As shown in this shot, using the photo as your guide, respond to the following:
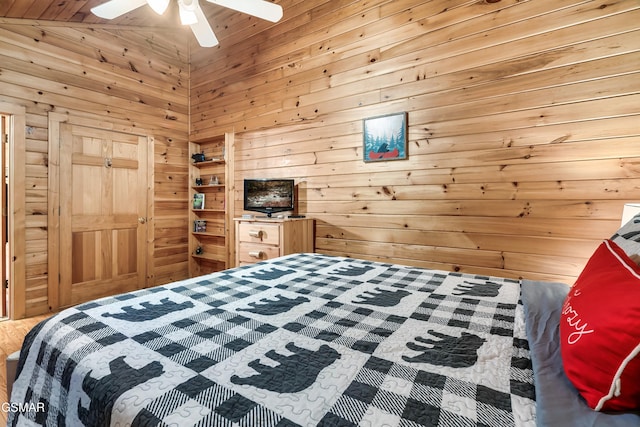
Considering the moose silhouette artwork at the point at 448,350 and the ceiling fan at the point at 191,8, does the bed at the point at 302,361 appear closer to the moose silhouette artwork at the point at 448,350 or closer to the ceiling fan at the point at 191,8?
the moose silhouette artwork at the point at 448,350

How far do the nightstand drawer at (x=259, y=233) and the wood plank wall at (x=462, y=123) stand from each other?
1.67 feet

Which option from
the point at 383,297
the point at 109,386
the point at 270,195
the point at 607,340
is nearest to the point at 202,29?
the point at 270,195

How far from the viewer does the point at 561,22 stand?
2.05 metres

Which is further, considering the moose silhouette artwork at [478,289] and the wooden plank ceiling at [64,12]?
the wooden plank ceiling at [64,12]

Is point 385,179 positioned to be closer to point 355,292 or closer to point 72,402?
point 355,292

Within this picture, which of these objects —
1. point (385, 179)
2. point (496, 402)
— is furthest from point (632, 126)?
point (496, 402)

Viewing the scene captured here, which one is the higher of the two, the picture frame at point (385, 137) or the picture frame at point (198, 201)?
the picture frame at point (385, 137)

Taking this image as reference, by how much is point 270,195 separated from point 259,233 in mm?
483

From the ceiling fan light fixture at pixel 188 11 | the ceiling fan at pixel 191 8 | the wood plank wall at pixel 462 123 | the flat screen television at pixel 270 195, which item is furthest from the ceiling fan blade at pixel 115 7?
the flat screen television at pixel 270 195

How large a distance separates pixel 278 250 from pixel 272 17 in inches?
76.0

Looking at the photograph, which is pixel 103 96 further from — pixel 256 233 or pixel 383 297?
pixel 383 297

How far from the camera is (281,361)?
2.61ft

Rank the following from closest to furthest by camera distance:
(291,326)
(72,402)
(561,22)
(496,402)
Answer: (496,402) → (72,402) → (291,326) → (561,22)

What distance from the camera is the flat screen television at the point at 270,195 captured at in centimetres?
325
